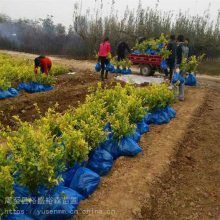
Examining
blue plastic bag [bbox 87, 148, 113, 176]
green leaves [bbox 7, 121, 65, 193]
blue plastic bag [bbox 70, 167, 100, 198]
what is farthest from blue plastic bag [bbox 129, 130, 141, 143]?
green leaves [bbox 7, 121, 65, 193]

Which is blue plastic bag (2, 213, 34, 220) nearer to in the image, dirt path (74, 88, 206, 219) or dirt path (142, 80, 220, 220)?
dirt path (74, 88, 206, 219)

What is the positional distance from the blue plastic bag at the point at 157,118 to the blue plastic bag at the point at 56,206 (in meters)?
4.22

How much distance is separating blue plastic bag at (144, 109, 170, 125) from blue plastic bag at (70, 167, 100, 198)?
11.6ft

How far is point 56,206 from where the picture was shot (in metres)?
4.13

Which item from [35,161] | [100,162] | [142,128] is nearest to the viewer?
[35,161]

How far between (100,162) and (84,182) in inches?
29.0

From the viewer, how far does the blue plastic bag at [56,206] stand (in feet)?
13.4

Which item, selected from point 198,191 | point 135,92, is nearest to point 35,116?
point 135,92

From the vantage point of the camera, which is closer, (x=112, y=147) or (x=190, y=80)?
(x=112, y=147)

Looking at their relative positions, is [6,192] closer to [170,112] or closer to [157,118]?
[157,118]

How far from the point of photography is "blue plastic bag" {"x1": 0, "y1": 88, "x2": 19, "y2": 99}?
10.5m

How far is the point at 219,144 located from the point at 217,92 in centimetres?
626

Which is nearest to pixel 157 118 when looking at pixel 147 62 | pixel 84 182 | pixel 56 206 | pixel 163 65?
pixel 84 182

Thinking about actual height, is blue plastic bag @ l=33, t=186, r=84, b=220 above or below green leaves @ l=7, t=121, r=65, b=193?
below
